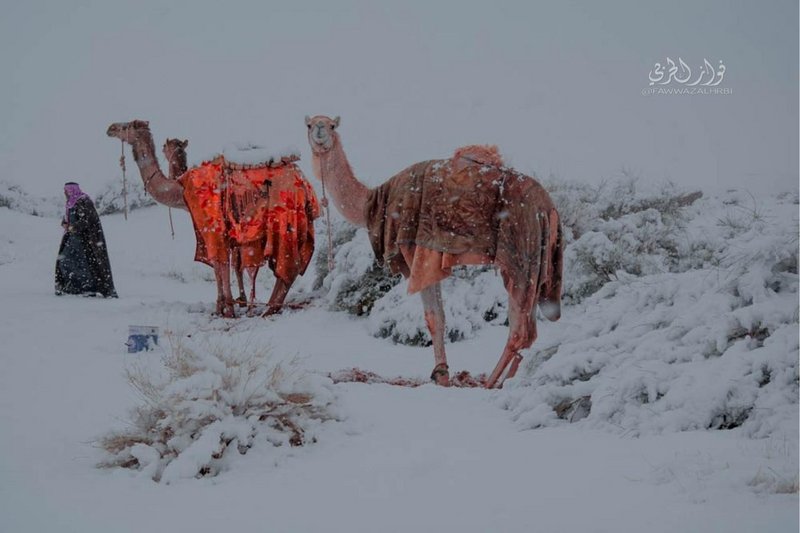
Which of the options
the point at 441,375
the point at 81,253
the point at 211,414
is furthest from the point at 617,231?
the point at 81,253

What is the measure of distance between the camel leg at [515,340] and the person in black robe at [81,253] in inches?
287

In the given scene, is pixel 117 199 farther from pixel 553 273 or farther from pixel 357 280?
pixel 553 273

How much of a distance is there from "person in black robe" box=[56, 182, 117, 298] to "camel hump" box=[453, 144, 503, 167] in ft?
22.5

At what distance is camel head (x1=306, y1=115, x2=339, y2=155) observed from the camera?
26.8ft

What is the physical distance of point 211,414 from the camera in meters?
4.50

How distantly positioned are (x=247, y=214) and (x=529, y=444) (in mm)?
8269

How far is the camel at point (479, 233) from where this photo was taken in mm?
6977

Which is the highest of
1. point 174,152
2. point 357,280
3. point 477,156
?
point 174,152

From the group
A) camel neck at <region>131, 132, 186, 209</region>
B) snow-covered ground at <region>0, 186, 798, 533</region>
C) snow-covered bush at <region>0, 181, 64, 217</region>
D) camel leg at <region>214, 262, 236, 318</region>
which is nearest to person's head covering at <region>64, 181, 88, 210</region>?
camel neck at <region>131, 132, 186, 209</region>

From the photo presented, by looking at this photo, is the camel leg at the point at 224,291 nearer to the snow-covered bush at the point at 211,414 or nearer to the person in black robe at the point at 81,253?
the person in black robe at the point at 81,253

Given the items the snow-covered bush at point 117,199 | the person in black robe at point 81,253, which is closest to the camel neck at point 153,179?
the person in black robe at point 81,253

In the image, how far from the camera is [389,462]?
163 inches

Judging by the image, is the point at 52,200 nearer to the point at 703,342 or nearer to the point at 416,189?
the point at 416,189

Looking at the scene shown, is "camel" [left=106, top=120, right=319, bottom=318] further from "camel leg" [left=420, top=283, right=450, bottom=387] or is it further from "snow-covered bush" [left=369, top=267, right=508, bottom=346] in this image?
"camel leg" [left=420, top=283, right=450, bottom=387]
